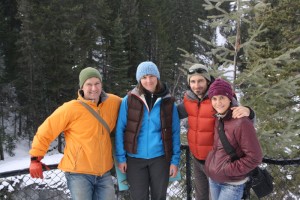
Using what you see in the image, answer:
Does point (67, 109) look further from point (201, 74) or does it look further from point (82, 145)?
point (201, 74)

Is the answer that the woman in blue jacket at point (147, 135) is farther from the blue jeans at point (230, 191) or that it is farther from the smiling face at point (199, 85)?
the blue jeans at point (230, 191)

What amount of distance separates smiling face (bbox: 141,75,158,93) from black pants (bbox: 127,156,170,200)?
2.67 feet

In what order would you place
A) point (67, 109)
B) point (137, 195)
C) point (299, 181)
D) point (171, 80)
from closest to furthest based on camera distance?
point (67, 109), point (137, 195), point (299, 181), point (171, 80)

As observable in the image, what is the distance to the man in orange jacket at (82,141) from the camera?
368cm

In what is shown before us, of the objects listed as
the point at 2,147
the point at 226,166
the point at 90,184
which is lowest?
the point at 2,147

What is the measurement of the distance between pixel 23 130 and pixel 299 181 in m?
28.4

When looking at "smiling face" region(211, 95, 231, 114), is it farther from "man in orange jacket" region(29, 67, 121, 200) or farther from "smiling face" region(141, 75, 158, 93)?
"man in orange jacket" region(29, 67, 121, 200)

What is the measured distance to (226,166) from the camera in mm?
3352

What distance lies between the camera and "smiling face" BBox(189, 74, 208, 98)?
13.3 ft

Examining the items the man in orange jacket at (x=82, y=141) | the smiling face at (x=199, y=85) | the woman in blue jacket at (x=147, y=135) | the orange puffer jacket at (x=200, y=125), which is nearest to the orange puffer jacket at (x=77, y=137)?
the man in orange jacket at (x=82, y=141)

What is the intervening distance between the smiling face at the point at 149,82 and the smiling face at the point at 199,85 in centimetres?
46

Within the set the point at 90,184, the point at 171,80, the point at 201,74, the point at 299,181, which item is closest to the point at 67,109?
the point at 90,184

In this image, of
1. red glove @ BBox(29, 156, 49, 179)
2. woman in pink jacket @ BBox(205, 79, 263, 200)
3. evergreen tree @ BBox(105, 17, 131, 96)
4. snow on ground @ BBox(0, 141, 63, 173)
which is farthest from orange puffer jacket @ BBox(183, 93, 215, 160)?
evergreen tree @ BBox(105, 17, 131, 96)

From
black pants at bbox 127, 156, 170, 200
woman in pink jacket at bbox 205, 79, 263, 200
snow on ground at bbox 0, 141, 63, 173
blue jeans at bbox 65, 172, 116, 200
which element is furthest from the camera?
snow on ground at bbox 0, 141, 63, 173
